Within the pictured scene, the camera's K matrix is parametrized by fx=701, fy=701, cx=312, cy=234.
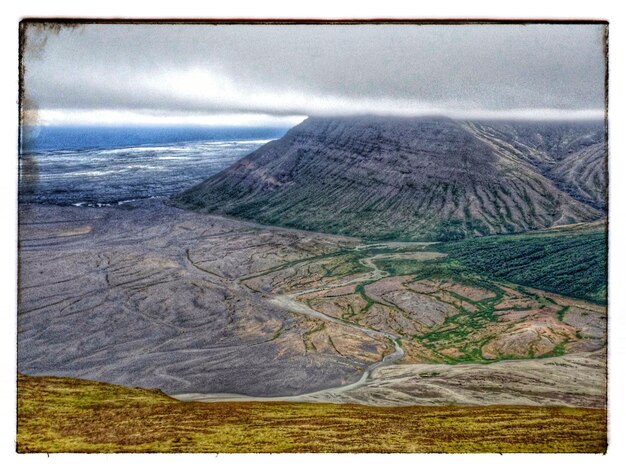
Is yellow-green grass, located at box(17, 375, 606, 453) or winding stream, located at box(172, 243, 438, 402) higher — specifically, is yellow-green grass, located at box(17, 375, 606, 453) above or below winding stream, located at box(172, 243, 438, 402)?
below

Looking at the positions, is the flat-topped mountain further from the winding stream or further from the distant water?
the winding stream

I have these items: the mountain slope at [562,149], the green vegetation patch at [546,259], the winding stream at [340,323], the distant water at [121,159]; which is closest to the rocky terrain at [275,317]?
the winding stream at [340,323]

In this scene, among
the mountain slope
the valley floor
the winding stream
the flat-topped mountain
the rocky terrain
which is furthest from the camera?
Result: the flat-topped mountain

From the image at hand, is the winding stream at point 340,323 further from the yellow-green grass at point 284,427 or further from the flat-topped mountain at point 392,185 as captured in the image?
the flat-topped mountain at point 392,185

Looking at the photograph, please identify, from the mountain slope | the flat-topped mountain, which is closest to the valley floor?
the flat-topped mountain

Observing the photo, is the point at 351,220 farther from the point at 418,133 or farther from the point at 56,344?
the point at 56,344

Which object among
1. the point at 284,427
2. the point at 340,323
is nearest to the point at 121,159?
the point at 340,323

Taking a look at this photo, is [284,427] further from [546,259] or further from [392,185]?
[546,259]
